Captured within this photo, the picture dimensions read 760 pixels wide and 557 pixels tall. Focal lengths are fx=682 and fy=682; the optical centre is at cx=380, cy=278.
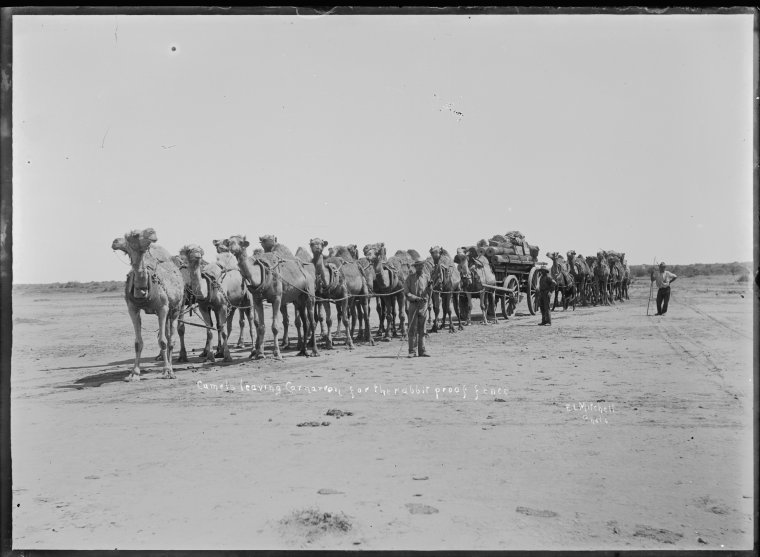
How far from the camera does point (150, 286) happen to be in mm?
12773

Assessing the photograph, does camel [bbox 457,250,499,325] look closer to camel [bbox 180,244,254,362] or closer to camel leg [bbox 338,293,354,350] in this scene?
camel leg [bbox 338,293,354,350]

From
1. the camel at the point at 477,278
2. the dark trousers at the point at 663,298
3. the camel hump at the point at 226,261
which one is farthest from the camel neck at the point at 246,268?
the dark trousers at the point at 663,298

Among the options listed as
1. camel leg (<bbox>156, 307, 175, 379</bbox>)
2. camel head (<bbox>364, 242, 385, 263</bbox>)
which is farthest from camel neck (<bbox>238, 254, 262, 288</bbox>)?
camel head (<bbox>364, 242, 385, 263</bbox>)

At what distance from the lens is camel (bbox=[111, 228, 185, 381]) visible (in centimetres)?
1214

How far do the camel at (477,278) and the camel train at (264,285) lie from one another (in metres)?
0.04

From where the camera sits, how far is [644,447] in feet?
27.0

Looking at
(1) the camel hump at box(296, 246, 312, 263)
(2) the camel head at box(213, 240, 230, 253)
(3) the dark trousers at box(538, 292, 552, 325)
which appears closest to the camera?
(2) the camel head at box(213, 240, 230, 253)

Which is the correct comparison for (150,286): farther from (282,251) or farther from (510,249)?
(510,249)

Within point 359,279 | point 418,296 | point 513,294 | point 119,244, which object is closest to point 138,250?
point 119,244

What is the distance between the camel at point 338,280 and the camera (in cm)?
1753

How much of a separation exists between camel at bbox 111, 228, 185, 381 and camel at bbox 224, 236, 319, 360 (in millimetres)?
1585

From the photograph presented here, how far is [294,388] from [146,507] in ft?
17.4

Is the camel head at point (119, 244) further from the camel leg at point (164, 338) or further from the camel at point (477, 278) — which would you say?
the camel at point (477, 278)

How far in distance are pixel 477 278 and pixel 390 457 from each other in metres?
17.2
